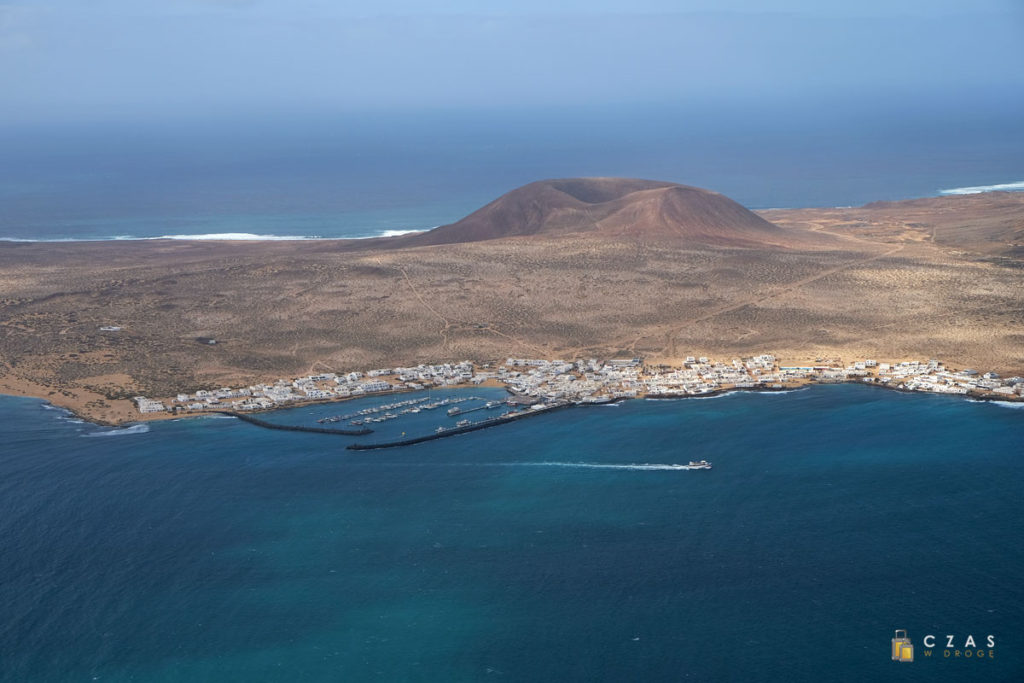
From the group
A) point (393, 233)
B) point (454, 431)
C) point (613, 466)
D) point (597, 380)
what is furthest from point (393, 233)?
point (613, 466)

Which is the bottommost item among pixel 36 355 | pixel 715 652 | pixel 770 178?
pixel 715 652

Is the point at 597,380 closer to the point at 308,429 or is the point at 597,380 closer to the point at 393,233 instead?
the point at 308,429

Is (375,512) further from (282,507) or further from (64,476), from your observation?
(64,476)

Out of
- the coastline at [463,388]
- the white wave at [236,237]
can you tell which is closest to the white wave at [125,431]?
the coastline at [463,388]

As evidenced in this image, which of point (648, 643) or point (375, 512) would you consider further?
point (375, 512)

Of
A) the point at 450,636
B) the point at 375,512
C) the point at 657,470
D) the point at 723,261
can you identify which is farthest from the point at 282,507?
the point at 723,261

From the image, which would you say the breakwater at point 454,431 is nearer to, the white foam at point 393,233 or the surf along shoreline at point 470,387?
the surf along shoreline at point 470,387
